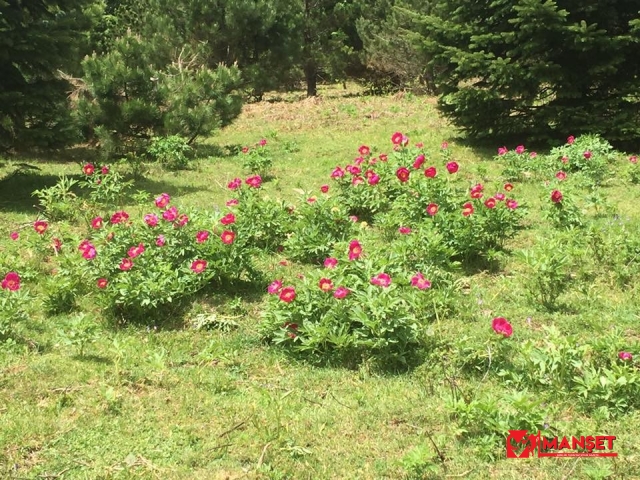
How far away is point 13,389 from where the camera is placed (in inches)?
130

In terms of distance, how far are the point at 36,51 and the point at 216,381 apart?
5.98 meters

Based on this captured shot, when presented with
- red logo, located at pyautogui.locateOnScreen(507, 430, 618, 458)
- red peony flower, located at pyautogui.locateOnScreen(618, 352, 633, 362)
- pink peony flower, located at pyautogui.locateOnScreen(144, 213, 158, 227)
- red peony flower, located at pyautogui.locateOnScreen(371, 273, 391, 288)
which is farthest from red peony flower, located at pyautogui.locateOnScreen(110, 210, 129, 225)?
red peony flower, located at pyautogui.locateOnScreen(618, 352, 633, 362)

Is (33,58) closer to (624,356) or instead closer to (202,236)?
(202,236)

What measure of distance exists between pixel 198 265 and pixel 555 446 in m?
2.72

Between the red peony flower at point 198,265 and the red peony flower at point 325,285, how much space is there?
1120 millimetres

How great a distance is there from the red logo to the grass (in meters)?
0.04

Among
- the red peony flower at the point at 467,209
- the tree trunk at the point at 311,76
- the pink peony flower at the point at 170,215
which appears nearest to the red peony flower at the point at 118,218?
the pink peony flower at the point at 170,215

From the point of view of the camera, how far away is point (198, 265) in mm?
4414

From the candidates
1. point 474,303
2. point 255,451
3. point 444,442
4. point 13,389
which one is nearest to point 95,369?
point 13,389

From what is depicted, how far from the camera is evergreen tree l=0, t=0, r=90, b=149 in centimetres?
735

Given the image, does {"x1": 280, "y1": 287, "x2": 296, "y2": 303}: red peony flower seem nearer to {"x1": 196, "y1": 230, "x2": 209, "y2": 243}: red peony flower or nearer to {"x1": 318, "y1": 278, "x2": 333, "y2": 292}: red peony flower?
{"x1": 318, "y1": 278, "x2": 333, "y2": 292}: red peony flower

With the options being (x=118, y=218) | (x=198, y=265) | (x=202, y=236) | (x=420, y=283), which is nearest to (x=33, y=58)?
(x=118, y=218)

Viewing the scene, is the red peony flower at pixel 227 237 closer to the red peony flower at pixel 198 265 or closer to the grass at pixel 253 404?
the red peony flower at pixel 198 265

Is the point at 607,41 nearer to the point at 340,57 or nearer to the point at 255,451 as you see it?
the point at 255,451
